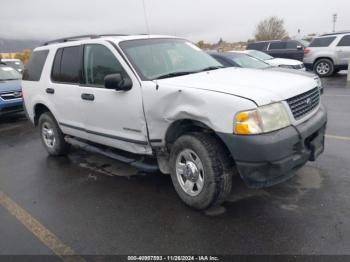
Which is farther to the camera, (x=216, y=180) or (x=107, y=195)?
(x=107, y=195)

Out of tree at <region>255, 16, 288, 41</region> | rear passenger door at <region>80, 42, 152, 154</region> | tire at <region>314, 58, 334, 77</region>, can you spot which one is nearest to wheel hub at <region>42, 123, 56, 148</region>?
rear passenger door at <region>80, 42, 152, 154</region>

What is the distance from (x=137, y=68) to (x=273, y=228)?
7.43ft

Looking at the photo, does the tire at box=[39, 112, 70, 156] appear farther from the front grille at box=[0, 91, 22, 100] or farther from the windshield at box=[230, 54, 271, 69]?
the windshield at box=[230, 54, 271, 69]

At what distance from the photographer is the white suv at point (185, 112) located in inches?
123

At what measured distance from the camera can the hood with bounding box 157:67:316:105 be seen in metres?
3.18

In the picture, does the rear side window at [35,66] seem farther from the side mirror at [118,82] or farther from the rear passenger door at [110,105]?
the side mirror at [118,82]

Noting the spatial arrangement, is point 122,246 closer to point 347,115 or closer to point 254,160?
point 254,160

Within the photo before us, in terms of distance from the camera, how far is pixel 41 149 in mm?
6586

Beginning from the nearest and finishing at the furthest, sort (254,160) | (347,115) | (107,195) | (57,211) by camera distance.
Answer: (254,160), (57,211), (107,195), (347,115)

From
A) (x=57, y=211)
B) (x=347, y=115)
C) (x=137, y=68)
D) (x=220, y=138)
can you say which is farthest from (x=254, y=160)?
Answer: (x=347, y=115)

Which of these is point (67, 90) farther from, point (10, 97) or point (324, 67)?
point (324, 67)

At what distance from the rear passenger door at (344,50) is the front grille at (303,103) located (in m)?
12.5

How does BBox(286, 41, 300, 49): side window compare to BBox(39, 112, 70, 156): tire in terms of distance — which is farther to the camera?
BBox(286, 41, 300, 49): side window

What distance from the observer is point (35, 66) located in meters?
5.86
